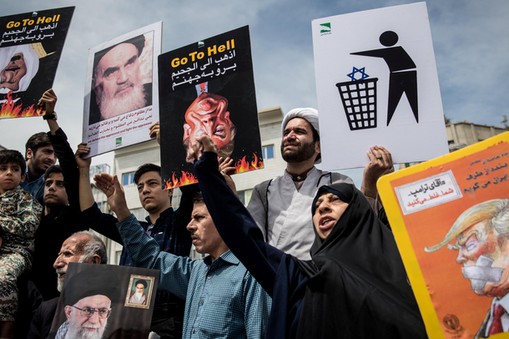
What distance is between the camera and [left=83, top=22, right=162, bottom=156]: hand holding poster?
3.84 meters

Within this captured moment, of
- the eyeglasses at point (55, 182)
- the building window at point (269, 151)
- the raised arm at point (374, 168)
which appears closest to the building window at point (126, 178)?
the building window at point (269, 151)

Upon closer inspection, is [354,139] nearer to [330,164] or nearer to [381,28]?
[330,164]

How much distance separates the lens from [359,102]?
9.28 feet

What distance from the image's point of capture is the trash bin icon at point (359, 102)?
279 cm

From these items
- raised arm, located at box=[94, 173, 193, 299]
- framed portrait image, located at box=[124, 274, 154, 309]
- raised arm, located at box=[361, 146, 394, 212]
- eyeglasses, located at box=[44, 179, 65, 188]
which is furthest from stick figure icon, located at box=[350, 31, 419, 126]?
eyeglasses, located at box=[44, 179, 65, 188]

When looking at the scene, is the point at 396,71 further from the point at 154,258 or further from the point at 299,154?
the point at 154,258

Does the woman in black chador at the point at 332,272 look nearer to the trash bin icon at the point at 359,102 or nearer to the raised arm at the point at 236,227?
the raised arm at the point at 236,227

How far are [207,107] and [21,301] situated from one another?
1864mm

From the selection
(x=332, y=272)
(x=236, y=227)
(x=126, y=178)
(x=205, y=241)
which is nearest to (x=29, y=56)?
(x=205, y=241)

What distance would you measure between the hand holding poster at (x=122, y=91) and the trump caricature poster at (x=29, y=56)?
44 cm

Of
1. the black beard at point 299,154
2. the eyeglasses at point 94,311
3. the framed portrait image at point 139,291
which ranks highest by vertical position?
the black beard at point 299,154

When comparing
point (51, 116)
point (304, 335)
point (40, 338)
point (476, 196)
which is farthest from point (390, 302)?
point (51, 116)

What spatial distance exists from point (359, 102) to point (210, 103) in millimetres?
1137

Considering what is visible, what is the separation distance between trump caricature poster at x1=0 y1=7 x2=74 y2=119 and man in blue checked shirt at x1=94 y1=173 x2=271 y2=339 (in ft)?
4.71
